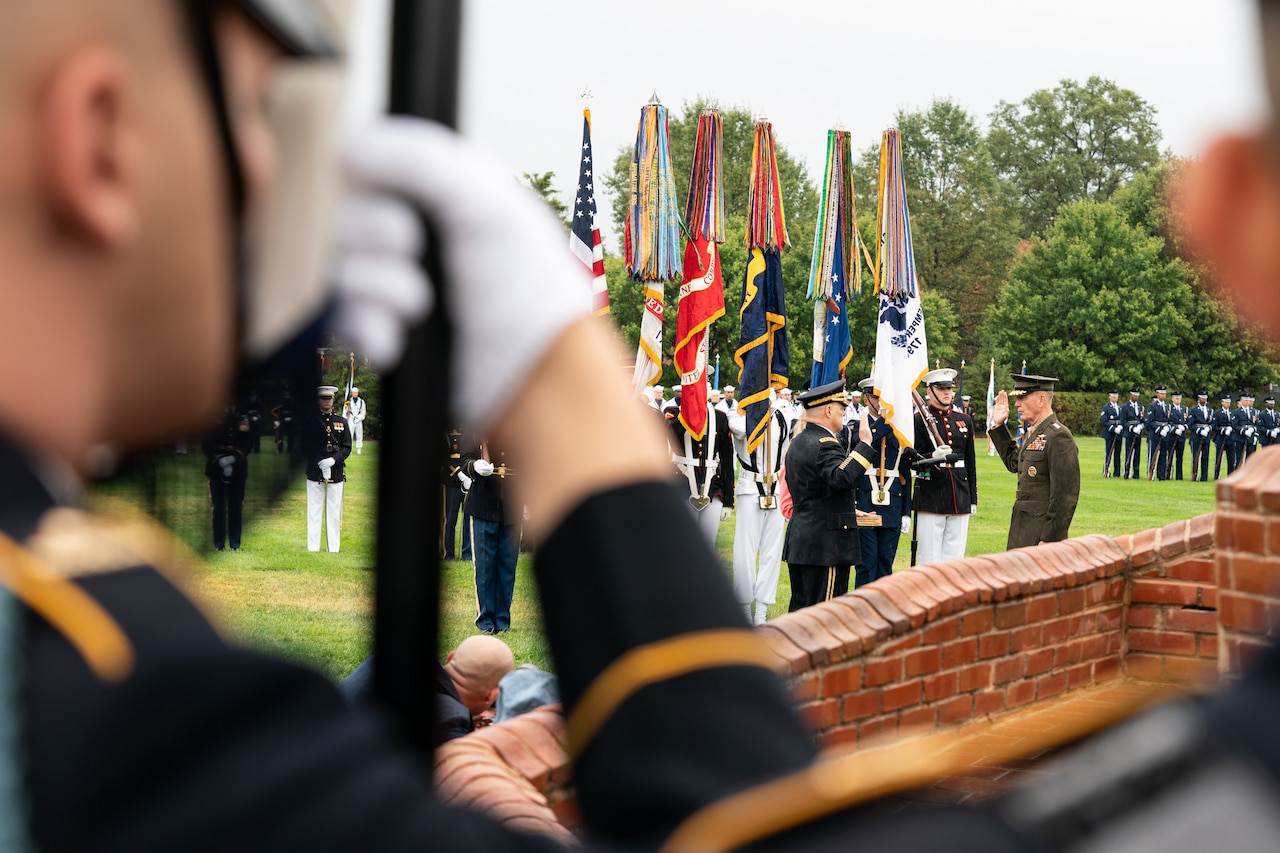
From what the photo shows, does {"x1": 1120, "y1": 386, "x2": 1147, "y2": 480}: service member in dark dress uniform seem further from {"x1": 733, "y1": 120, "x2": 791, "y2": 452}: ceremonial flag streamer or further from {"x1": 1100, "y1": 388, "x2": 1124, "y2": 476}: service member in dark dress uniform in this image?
{"x1": 733, "y1": 120, "x2": 791, "y2": 452}: ceremonial flag streamer

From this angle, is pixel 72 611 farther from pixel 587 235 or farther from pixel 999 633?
pixel 587 235

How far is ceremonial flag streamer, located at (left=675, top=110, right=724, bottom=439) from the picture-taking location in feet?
42.9

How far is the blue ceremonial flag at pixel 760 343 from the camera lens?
13062 millimetres

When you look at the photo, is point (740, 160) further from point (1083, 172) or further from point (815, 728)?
point (815, 728)

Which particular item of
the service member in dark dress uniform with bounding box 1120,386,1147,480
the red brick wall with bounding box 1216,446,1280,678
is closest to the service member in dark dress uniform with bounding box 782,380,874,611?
the red brick wall with bounding box 1216,446,1280,678

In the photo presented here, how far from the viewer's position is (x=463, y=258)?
820mm

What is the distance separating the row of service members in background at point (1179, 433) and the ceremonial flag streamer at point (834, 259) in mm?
16592

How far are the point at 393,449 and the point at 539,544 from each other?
17cm

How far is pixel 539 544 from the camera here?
2.34 ft

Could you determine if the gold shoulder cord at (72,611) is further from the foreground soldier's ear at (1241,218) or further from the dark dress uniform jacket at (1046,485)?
the dark dress uniform jacket at (1046,485)

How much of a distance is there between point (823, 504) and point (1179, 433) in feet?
70.5

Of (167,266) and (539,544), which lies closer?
(167,266)

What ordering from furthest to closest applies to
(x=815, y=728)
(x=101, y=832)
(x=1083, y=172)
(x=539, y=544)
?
(x=1083, y=172), (x=815, y=728), (x=539, y=544), (x=101, y=832)

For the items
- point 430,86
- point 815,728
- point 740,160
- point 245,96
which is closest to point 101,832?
point 245,96
